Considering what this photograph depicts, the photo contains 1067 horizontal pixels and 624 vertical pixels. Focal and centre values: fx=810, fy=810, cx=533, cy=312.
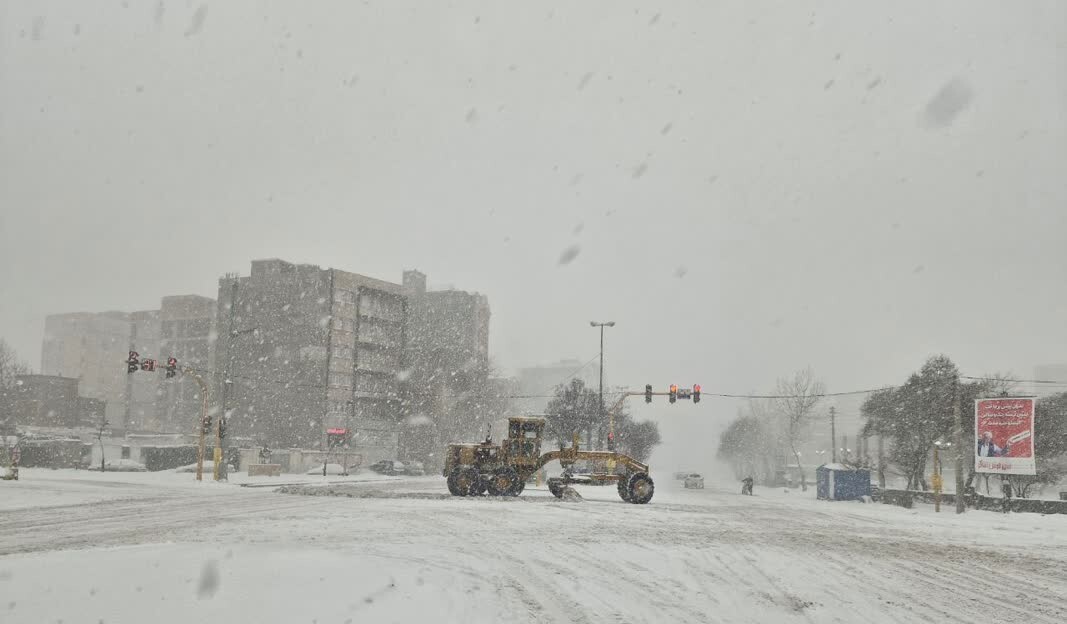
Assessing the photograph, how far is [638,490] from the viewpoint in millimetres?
29859

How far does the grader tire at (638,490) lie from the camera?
29.8 m

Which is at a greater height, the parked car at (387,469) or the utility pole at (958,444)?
the utility pole at (958,444)

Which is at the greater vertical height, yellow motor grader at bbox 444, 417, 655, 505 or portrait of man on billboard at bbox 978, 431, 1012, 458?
portrait of man on billboard at bbox 978, 431, 1012, 458

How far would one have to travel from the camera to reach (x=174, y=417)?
107 meters

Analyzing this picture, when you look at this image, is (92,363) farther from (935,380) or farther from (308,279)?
(935,380)

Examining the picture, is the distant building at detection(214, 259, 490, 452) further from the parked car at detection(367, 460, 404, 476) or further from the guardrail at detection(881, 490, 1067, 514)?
the guardrail at detection(881, 490, 1067, 514)

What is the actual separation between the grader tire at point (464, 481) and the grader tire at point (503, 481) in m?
0.58

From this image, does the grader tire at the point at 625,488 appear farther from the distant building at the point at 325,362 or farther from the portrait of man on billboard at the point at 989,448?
the distant building at the point at 325,362

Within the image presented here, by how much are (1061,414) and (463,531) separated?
4715 cm

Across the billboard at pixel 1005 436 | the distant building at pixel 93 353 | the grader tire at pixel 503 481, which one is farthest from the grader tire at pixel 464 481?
the distant building at pixel 93 353

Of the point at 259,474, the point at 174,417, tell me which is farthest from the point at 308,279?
the point at 259,474

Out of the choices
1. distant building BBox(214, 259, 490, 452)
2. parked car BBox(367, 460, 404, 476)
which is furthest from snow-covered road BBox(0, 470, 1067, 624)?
distant building BBox(214, 259, 490, 452)

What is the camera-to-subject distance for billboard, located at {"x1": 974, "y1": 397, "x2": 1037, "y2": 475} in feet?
106

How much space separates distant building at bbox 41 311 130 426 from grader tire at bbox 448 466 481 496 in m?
123
